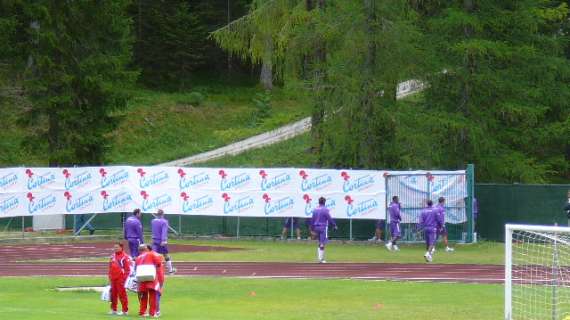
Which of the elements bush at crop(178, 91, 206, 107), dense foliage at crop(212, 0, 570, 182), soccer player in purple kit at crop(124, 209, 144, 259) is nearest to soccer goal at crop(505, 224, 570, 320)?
soccer player in purple kit at crop(124, 209, 144, 259)

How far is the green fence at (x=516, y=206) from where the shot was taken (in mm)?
40969

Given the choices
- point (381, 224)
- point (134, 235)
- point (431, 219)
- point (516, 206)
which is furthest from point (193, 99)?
point (134, 235)

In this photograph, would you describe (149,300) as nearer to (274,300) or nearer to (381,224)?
(274,300)

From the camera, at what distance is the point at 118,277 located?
69.1 feet

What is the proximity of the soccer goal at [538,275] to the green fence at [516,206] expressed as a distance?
11.3 meters

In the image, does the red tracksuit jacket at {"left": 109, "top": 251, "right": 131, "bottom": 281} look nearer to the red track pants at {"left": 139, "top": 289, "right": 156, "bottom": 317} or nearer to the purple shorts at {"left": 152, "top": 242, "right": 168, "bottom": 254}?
the red track pants at {"left": 139, "top": 289, "right": 156, "bottom": 317}

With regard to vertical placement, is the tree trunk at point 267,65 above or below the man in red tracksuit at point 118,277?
above

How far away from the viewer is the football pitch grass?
2091 centimetres

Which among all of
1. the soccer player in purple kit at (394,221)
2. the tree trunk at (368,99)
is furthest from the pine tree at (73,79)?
the soccer player in purple kit at (394,221)

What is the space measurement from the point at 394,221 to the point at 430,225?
3.74 metres

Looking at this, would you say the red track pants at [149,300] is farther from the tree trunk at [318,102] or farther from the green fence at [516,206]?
the tree trunk at [318,102]

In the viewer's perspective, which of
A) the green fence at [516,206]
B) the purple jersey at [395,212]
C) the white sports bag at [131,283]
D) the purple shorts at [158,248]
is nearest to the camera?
the white sports bag at [131,283]

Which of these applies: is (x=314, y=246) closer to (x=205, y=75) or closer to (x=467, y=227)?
(x=467, y=227)

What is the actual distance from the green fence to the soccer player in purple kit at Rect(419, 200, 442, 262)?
8821 mm
